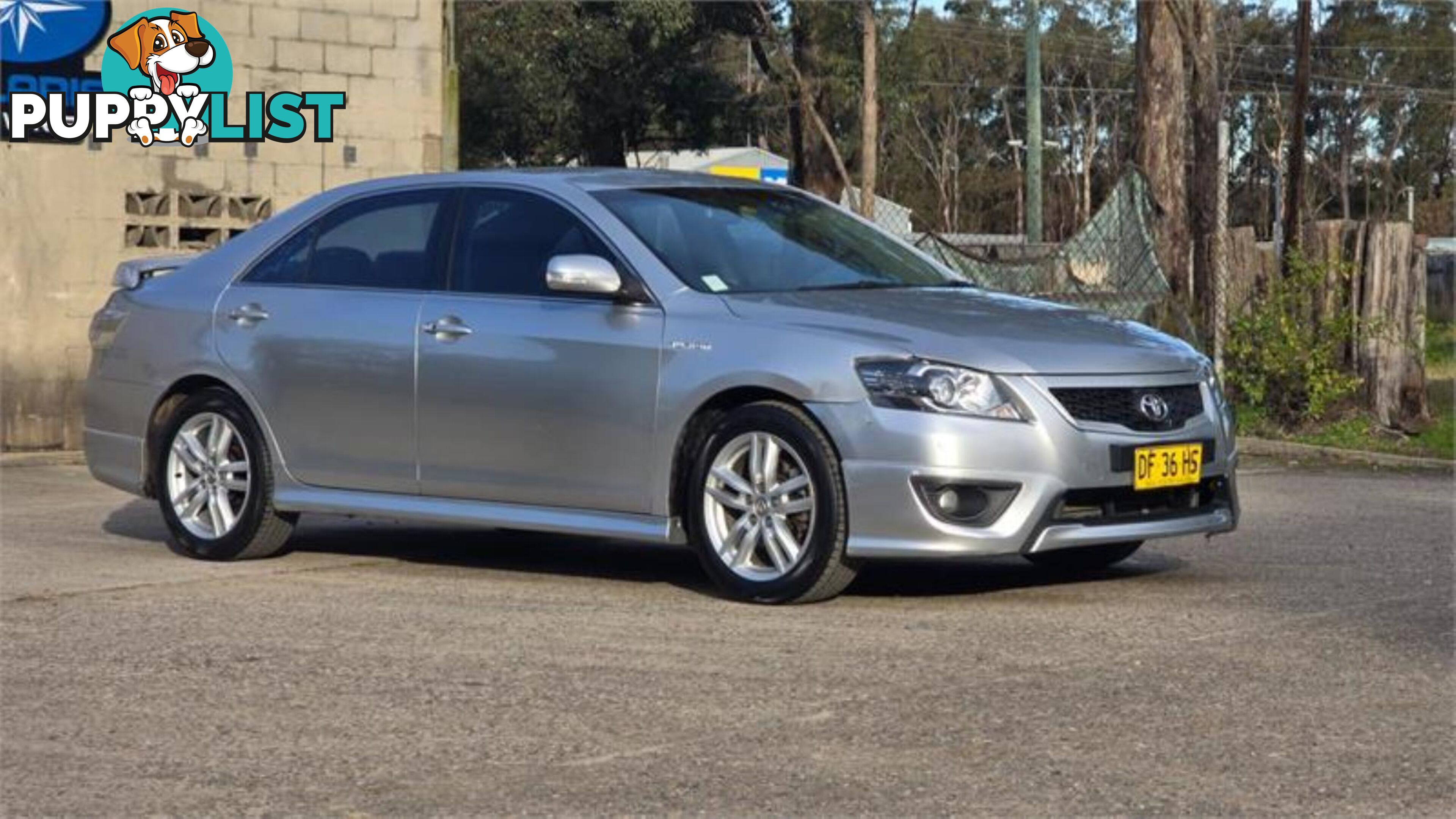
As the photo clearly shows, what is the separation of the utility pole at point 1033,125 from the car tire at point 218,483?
24.2 metres

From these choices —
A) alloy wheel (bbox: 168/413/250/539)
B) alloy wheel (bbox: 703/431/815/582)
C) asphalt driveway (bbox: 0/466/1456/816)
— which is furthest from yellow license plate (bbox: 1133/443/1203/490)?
alloy wheel (bbox: 168/413/250/539)

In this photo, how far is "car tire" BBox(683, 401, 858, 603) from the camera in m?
7.95

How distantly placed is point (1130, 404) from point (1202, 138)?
1394cm

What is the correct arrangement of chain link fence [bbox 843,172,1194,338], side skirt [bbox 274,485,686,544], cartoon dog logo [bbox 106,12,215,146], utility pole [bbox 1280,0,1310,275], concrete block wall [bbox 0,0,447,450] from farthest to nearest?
utility pole [bbox 1280,0,1310,275], chain link fence [bbox 843,172,1194,338], cartoon dog logo [bbox 106,12,215,146], concrete block wall [bbox 0,0,447,450], side skirt [bbox 274,485,686,544]

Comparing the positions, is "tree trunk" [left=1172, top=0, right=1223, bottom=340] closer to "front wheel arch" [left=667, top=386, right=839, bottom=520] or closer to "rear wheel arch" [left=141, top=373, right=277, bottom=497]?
"rear wheel arch" [left=141, top=373, right=277, bottom=497]

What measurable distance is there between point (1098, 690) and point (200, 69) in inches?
432

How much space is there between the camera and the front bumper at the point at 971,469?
7.83 meters

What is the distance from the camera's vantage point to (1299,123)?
18.5 metres

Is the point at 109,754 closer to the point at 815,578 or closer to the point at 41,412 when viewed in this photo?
the point at 815,578

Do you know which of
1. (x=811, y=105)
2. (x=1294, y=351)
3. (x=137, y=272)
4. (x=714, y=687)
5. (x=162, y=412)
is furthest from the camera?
(x=811, y=105)

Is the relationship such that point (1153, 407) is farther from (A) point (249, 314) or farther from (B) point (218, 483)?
(B) point (218, 483)

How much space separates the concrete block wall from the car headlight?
7637mm

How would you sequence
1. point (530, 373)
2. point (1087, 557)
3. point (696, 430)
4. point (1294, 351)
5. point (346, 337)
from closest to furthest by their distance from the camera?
point (696, 430), point (530, 373), point (1087, 557), point (346, 337), point (1294, 351)

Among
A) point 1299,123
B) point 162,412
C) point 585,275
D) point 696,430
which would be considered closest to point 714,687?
point 696,430
